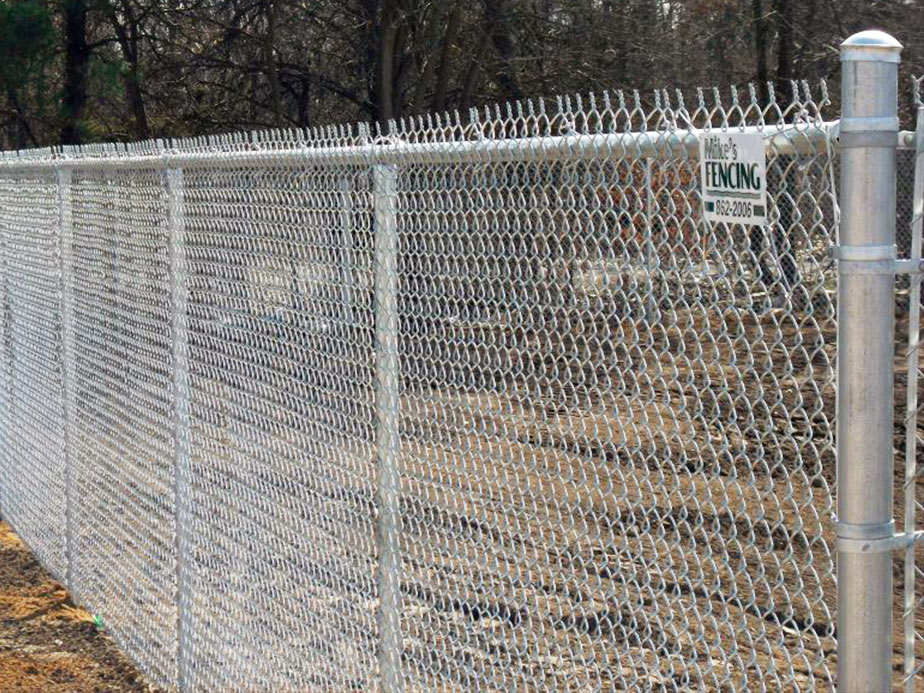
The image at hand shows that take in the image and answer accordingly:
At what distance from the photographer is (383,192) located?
3.60 m

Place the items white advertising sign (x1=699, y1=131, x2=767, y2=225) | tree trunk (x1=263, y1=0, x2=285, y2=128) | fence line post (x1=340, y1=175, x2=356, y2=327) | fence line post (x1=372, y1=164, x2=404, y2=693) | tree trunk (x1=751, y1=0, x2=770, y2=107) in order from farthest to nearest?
1. tree trunk (x1=263, y1=0, x2=285, y2=128)
2. tree trunk (x1=751, y1=0, x2=770, y2=107)
3. fence line post (x1=340, y1=175, x2=356, y2=327)
4. fence line post (x1=372, y1=164, x2=404, y2=693)
5. white advertising sign (x1=699, y1=131, x2=767, y2=225)

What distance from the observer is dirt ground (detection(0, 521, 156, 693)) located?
620 centimetres

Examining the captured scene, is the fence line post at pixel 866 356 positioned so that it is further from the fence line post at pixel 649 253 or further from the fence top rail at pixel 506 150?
the fence line post at pixel 649 253

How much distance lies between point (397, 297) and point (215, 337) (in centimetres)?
165

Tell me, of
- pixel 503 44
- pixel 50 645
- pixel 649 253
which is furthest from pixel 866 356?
pixel 503 44

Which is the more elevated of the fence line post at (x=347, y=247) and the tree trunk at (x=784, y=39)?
the tree trunk at (x=784, y=39)

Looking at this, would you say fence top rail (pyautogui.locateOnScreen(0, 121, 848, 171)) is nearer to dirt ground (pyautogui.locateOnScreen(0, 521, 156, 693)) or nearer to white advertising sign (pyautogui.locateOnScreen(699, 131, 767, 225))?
white advertising sign (pyautogui.locateOnScreen(699, 131, 767, 225))

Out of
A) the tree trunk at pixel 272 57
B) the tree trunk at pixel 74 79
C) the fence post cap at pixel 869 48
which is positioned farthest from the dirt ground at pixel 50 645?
the tree trunk at pixel 74 79

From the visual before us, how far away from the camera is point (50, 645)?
6773mm

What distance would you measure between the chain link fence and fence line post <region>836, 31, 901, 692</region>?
3.1 inches

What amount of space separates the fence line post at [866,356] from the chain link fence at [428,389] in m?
0.08

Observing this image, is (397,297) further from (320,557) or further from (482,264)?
(320,557)

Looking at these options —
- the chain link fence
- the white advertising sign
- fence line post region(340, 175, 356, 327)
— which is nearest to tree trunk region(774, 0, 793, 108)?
the chain link fence

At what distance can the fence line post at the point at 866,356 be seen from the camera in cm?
194
